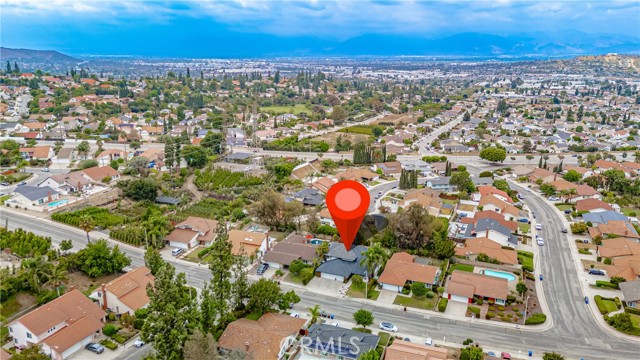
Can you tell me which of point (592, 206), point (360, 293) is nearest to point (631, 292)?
point (360, 293)

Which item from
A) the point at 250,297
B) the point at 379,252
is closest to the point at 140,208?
the point at 250,297

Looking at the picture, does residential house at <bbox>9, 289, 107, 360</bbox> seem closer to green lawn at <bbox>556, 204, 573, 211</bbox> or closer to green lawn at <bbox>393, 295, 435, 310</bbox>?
green lawn at <bbox>393, 295, 435, 310</bbox>

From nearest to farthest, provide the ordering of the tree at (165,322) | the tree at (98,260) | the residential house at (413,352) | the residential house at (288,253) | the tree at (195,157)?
the tree at (165,322)
the residential house at (413,352)
the tree at (98,260)
the residential house at (288,253)
the tree at (195,157)

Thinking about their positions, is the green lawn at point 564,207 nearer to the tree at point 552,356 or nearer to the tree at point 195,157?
the tree at point 552,356

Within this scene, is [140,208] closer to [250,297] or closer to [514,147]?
[250,297]

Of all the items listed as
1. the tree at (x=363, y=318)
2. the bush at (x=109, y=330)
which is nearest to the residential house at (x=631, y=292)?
the tree at (x=363, y=318)
